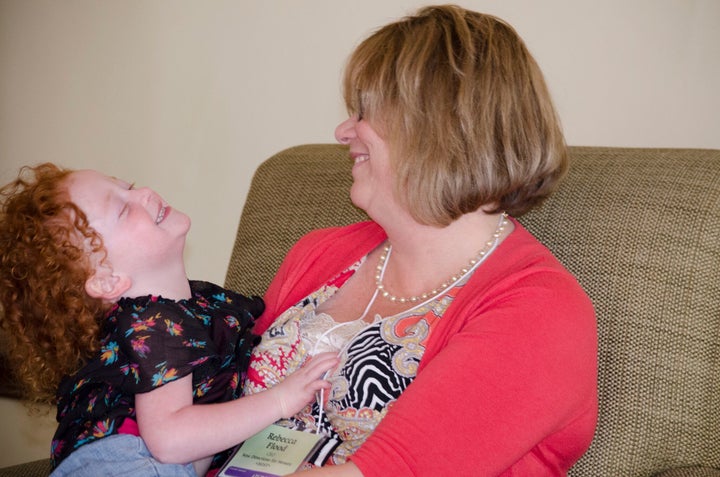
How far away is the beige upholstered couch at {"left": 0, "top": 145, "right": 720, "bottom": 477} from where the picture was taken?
1352mm

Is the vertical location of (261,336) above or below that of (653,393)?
above

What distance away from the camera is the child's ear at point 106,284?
1392mm

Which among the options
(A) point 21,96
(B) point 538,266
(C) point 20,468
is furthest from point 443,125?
(A) point 21,96

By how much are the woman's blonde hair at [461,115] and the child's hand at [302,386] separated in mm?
326

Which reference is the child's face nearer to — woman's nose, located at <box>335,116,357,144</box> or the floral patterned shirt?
the floral patterned shirt

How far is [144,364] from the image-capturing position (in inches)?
51.8

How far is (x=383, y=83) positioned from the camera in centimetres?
142

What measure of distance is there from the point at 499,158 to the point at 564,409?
47 cm

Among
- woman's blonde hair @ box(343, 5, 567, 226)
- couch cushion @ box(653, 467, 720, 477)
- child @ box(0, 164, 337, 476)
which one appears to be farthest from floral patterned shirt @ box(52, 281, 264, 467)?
couch cushion @ box(653, 467, 720, 477)

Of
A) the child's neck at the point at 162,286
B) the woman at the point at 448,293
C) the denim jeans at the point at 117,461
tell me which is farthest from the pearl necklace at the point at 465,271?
the denim jeans at the point at 117,461

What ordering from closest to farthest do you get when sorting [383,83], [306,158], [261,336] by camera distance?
[383,83] → [261,336] → [306,158]

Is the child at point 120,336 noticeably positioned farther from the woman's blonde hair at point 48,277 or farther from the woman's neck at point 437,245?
the woman's neck at point 437,245

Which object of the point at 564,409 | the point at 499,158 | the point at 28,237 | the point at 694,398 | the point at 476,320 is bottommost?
the point at 694,398

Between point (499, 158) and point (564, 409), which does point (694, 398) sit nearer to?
point (564, 409)
